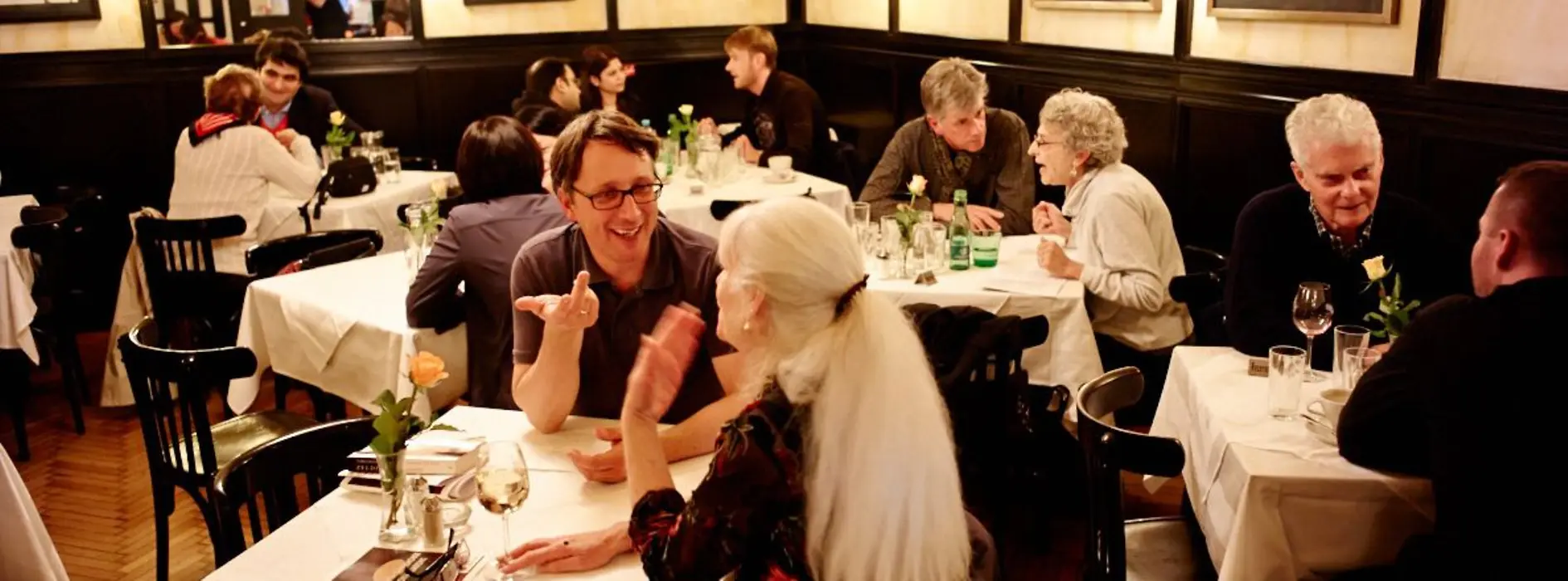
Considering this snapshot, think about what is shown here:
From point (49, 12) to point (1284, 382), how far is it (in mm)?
6634

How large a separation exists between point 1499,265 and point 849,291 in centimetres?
137

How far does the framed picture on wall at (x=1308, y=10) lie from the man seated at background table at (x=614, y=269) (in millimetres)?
Answer: 2947

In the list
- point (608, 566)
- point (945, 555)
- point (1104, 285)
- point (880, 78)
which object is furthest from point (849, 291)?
point (880, 78)

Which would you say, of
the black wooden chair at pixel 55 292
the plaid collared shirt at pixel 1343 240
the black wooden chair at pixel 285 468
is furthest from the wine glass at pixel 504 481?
the black wooden chair at pixel 55 292

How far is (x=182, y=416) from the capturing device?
3.61 m

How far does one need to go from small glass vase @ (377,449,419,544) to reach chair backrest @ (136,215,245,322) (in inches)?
129

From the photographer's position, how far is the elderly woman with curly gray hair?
425 cm

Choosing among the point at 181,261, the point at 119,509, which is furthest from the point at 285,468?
the point at 181,261

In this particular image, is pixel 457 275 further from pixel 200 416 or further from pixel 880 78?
pixel 880 78

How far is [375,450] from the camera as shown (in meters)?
2.28

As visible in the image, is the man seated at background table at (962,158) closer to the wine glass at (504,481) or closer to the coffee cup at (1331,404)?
the coffee cup at (1331,404)

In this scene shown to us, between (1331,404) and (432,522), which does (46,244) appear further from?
(1331,404)

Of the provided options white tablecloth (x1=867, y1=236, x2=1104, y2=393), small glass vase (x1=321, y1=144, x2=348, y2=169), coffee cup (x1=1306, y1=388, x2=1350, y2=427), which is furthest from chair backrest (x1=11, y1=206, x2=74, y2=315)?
coffee cup (x1=1306, y1=388, x2=1350, y2=427)

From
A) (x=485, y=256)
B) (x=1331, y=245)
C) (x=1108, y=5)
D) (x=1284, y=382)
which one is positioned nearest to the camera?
(x=1284, y=382)
